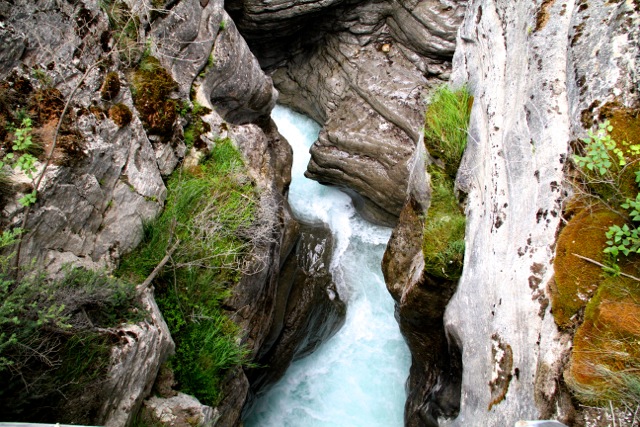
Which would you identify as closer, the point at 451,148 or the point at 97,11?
the point at 97,11

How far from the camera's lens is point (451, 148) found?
5715 mm

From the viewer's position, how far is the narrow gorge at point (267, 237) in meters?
3.36

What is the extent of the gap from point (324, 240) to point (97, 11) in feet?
17.4

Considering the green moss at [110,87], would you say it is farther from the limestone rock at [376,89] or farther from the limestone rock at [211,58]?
the limestone rock at [376,89]

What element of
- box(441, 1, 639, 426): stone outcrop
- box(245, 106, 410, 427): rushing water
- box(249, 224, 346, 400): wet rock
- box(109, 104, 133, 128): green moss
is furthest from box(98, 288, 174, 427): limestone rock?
box(245, 106, 410, 427): rushing water

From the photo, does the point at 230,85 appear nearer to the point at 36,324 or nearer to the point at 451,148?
the point at 451,148

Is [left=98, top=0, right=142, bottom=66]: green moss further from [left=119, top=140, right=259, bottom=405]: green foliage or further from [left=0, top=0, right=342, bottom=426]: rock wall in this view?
[left=119, top=140, right=259, bottom=405]: green foliage

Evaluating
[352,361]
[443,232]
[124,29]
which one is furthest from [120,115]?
[352,361]

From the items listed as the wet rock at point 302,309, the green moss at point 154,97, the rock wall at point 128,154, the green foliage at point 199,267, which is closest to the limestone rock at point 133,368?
the rock wall at point 128,154

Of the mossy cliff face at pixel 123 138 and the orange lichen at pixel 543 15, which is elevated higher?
the orange lichen at pixel 543 15

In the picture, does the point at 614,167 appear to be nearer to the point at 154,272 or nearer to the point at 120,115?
the point at 154,272

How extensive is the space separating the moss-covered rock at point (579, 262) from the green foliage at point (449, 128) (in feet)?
7.56

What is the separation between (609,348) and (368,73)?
7.64m

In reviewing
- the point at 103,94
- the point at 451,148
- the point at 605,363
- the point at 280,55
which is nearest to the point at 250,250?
the point at 103,94
